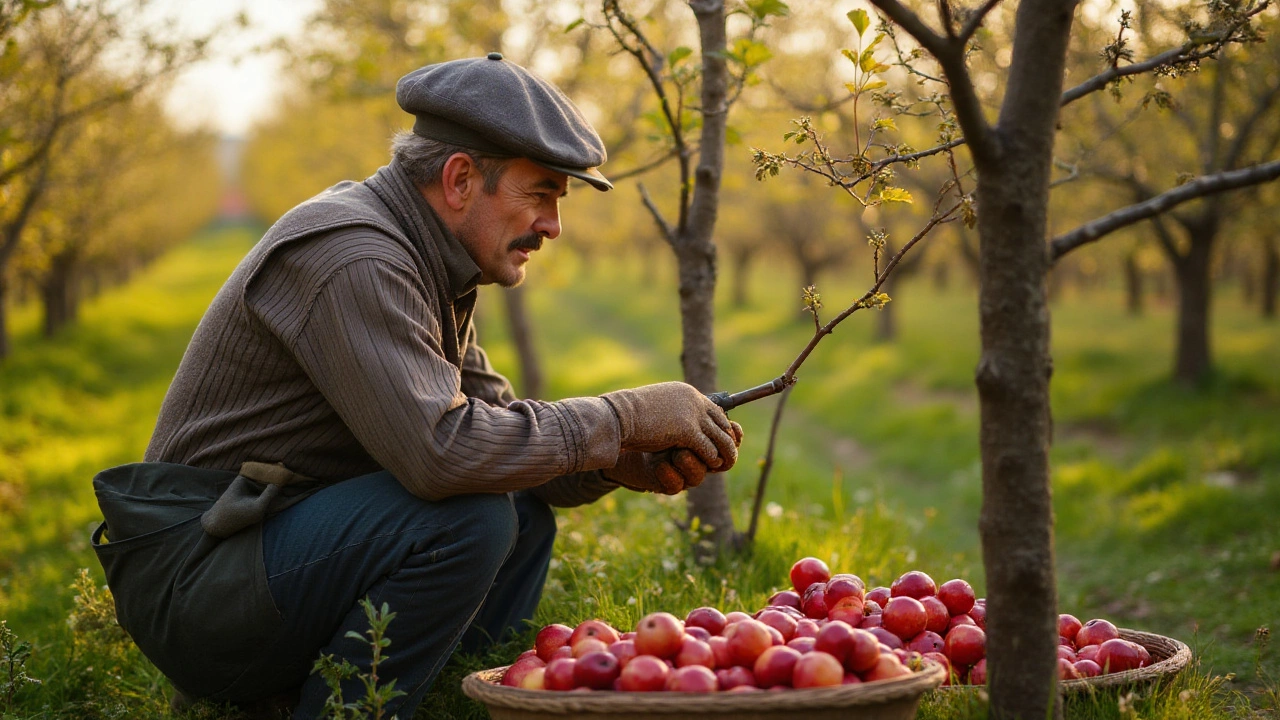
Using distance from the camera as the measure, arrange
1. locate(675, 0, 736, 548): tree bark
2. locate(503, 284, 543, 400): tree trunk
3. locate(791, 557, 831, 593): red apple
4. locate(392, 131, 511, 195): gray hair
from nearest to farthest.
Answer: locate(392, 131, 511, 195): gray hair, locate(791, 557, 831, 593): red apple, locate(675, 0, 736, 548): tree bark, locate(503, 284, 543, 400): tree trunk

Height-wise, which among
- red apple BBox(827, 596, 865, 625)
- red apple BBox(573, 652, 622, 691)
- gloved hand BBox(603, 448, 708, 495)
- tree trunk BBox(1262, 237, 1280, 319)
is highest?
tree trunk BBox(1262, 237, 1280, 319)

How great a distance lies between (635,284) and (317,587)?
33.7 metres

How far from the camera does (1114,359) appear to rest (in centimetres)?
1291

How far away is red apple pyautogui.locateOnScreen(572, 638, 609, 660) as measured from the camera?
7.93 ft

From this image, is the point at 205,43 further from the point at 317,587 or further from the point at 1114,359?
the point at 1114,359

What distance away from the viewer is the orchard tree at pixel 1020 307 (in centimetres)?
216

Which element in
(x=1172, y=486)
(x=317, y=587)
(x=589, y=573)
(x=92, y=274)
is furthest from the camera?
(x=92, y=274)

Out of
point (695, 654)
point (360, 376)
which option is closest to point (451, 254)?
point (360, 376)

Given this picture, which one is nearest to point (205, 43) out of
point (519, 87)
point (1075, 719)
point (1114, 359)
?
point (519, 87)

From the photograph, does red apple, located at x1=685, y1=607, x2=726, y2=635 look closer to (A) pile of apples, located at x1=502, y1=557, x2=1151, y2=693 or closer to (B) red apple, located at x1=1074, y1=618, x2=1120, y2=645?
(A) pile of apples, located at x1=502, y1=557, x2=1151, y2=693

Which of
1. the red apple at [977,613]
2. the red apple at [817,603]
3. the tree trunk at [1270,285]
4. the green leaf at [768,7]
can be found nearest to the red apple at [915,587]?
the red apple at [977,613]

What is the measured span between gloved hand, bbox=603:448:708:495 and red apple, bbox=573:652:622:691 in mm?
579

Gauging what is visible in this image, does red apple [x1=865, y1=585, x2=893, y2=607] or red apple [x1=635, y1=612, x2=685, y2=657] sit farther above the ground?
red apple [x1=865, y1=585, x2=893, y2=607]

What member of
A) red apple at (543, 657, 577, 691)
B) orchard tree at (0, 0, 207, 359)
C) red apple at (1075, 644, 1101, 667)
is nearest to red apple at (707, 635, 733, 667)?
red apple at (543, 657, 577, 691)
